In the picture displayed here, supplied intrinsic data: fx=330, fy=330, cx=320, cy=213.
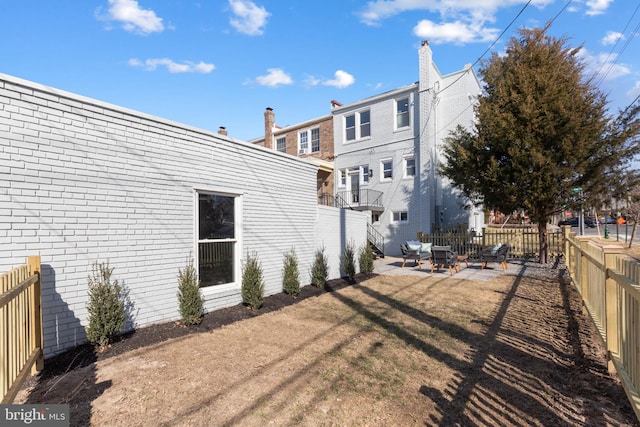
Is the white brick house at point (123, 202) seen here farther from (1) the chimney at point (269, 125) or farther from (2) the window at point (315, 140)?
(1) the chimney at point (269, 125)

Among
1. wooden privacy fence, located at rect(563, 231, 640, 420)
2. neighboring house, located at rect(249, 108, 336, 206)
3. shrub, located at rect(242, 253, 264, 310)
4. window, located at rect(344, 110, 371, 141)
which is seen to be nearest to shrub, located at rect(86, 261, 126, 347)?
shrub, located at rect(242, 253, 264, 310)

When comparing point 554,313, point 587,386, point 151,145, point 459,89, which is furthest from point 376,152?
point 587,386

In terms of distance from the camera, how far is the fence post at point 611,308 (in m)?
3.81

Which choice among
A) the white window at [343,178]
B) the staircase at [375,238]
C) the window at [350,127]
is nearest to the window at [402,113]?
the window at [350,127]

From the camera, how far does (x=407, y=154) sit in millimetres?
19438

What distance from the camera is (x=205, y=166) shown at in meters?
6.46

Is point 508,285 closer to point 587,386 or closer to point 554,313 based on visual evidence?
point 554,313

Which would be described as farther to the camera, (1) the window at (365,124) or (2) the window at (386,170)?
(1) the window at (365,124)

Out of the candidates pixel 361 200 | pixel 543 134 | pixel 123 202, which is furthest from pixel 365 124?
pixel 123 202

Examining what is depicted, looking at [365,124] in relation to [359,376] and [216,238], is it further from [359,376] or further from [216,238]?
[359,376]

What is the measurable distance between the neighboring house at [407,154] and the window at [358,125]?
0.21ft

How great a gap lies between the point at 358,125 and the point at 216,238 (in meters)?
16.9

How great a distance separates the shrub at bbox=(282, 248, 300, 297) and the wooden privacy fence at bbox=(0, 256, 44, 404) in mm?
4873

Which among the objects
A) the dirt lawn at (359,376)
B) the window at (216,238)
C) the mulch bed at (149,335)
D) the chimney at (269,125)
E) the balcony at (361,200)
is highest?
the chimney at (269,125)
